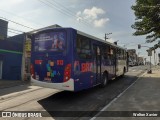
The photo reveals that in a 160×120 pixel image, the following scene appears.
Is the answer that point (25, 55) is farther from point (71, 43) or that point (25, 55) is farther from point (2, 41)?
point (71, 43)

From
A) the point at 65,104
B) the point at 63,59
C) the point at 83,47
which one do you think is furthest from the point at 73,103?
the point at 83,47

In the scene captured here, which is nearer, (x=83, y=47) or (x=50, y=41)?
(x=50, y=41)

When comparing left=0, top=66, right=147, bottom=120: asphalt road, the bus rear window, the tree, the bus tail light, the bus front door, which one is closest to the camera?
left=0, top=66, right=147, bottom=120: asphalt road

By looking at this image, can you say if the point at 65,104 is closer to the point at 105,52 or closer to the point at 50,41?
the point at 50,41

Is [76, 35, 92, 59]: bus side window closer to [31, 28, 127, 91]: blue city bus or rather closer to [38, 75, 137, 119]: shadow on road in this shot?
[31, 28, 127, 91]: blue city bus

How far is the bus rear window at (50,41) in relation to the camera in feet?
32.3

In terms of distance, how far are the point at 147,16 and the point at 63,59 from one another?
14.3 metres

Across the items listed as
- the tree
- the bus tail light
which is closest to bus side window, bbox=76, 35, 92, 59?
the bus tail light

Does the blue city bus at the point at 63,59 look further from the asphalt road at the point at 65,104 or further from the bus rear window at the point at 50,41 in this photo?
the asphalt road at the point at 65,104

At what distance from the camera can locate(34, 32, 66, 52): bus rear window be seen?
9.84 meters

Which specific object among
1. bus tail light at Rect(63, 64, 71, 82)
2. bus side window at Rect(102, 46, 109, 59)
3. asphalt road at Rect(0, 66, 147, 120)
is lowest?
asphalt road at Rect(0, 66, 147, 120)

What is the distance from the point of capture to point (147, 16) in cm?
2106

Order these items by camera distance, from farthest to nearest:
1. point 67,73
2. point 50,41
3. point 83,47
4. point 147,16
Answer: point 147,16 < point 83,47 < point 50,41 < point 67,73

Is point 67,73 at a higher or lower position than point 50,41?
lower
